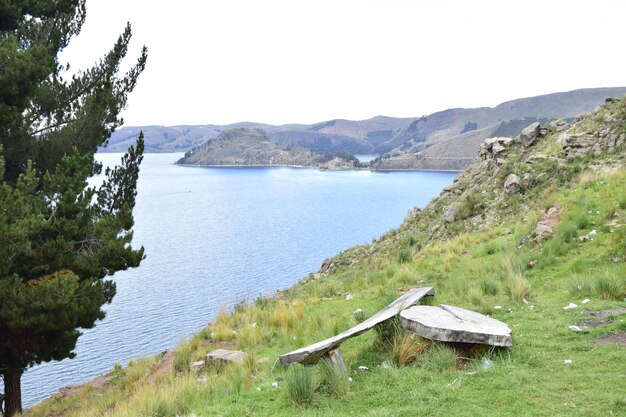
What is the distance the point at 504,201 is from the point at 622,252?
1156cm

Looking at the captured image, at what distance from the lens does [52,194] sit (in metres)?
11.2

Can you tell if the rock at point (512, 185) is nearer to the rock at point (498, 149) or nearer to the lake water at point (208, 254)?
the rock at point (498, 149)

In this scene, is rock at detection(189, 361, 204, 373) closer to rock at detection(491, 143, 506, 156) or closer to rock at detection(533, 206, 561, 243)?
rock at detection(533, 206, 561, 243)

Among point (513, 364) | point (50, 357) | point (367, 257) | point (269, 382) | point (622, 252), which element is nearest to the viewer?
point (513, 364)

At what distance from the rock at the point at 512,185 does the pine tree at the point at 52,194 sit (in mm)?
16352

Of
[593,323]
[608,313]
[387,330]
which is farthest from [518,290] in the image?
[387,330]

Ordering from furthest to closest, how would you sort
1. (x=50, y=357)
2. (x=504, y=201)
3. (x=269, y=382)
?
(x=504, y=201)
(x=50, y=357)
(x=269, y=382)

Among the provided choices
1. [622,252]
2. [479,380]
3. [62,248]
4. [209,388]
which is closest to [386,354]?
[479,380]

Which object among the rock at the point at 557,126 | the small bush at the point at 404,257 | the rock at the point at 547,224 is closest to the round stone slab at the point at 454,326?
the rock at the point at 547,224

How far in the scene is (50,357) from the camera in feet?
38.9

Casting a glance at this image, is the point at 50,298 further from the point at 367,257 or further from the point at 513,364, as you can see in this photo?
the point at 367,257

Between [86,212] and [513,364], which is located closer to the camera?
[513,364]

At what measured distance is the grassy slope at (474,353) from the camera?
519 cm

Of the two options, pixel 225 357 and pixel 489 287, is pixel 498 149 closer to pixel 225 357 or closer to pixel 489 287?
pixel 489 287
